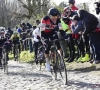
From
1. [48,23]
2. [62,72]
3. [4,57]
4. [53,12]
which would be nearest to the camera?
[62,72]

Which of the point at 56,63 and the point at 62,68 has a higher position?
the point at 56,63

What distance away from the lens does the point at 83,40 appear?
11.4 meters

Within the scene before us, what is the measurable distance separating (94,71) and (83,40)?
1424mm

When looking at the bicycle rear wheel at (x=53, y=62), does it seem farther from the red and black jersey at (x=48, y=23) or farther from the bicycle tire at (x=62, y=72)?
the red and black jersey at (x=48, y=23)

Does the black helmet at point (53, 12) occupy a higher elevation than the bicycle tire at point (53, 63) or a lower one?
higher

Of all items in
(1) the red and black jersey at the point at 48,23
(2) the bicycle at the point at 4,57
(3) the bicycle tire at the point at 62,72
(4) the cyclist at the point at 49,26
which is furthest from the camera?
(2) the bicycle at the point at 4,57

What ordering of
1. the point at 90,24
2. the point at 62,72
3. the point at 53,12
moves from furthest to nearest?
the point at 90,24
the point at 53,12
the point at 62,72

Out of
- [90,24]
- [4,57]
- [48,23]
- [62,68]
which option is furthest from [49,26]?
[4,57]

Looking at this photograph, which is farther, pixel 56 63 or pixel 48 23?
pixel 48 23

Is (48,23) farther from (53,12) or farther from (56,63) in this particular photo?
(56,63)

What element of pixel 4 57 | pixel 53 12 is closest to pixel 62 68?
pixel 53 12

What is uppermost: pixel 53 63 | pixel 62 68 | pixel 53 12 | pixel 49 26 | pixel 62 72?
pixel 53 12

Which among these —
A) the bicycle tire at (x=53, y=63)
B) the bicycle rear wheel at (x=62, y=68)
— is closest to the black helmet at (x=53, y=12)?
the bicycle tire at (x=53, y=63)

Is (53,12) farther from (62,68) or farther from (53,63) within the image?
(62,68)
